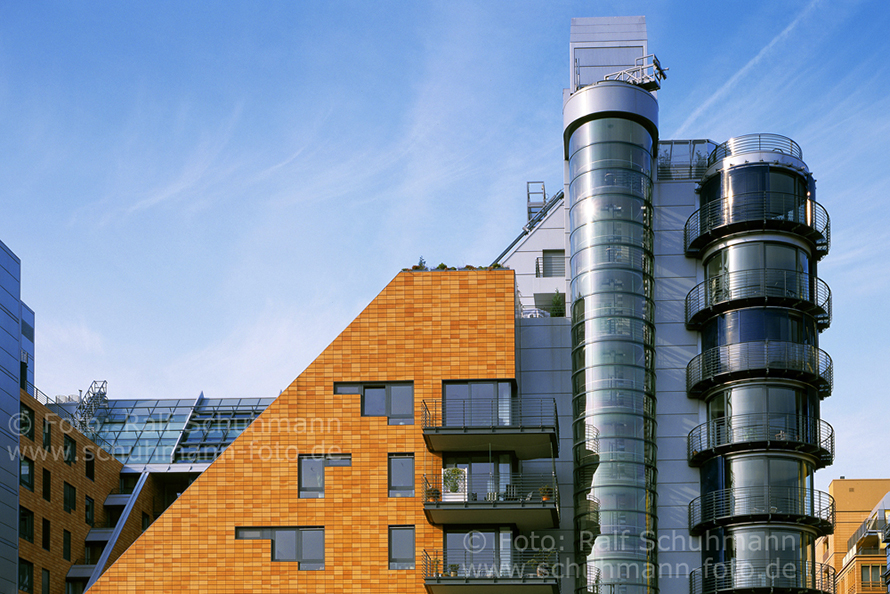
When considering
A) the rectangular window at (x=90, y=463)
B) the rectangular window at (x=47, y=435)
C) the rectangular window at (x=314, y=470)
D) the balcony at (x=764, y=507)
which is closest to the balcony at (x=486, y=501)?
the rectangular window at (x=314, y=470)

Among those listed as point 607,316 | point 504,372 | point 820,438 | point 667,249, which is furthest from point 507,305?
point 820,438

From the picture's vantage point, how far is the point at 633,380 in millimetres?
48281

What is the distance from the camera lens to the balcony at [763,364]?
46625 millimetres

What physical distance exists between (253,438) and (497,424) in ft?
30.1

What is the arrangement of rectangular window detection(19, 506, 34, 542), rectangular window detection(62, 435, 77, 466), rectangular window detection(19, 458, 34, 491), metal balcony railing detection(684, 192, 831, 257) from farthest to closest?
rectangular window detection(62, 435, 77, 466) → rectangular window detection(19, 458, 34, 491) → rectangular window detection(19, 506, 34, 542) → metal balcony railing detection(684, 192, 831, 257)

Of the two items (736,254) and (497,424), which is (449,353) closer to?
(497,424)

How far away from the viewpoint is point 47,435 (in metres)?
62.3

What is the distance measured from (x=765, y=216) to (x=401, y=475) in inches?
728

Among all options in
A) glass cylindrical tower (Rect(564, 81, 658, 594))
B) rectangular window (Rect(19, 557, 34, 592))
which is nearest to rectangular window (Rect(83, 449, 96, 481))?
rectangular window (Rect(19, 557, 34, 592))

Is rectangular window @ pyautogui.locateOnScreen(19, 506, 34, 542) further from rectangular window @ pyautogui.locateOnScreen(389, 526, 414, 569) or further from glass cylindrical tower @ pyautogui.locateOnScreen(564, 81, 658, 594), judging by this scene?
glass cylindrical tower @ pyautogui.locateOnScreen(564, 81, 658, 594)

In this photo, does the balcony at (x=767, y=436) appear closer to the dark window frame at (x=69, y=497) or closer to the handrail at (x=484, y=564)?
the handrail at (x=484, y=564)

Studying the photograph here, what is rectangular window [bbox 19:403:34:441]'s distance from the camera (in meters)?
58.2

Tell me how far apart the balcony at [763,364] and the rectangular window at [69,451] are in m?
35.6

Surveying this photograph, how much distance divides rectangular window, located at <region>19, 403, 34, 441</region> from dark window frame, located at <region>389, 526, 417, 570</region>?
24542 mm
